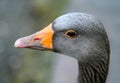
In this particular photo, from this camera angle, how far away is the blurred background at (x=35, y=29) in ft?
28.2

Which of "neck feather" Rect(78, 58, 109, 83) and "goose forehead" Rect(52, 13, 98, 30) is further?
"neck feather" Rect(78, 58, 109, 83)

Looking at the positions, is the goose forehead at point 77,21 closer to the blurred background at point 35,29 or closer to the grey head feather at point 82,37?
the grey head feather at point 82,37

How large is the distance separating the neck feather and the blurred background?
194 cm

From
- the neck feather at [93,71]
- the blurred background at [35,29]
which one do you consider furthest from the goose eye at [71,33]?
the blurred background at [35,29]

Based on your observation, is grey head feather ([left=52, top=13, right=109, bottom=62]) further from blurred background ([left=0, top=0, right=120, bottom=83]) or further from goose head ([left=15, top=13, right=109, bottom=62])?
blurred background ([left=0, top=0, right=120, bottom=83])

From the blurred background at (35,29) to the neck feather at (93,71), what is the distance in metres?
1.94

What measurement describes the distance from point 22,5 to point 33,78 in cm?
231

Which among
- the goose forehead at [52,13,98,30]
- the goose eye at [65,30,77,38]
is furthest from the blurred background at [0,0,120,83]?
the goose forehead at [52,13,98,30]

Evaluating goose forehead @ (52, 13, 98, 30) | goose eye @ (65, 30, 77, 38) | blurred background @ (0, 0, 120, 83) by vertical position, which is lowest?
blurred background @ (0, 0, 120, 83)

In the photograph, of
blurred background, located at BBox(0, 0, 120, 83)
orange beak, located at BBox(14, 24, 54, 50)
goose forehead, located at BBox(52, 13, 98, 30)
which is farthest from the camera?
blurred background, located at BBox(0, 0, 120, 83)

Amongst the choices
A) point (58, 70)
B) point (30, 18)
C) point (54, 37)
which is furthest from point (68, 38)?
point (30, 18)

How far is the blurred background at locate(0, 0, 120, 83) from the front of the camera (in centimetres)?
860

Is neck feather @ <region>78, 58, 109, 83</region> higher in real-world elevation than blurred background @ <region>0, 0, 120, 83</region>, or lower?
higher

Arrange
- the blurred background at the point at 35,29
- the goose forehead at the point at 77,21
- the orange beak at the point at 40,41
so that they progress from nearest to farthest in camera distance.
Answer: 1. the goose forehead at the point at 77,21
2. the orange beak at the point at 40,41
3. the blurred background at the point at 35,29
